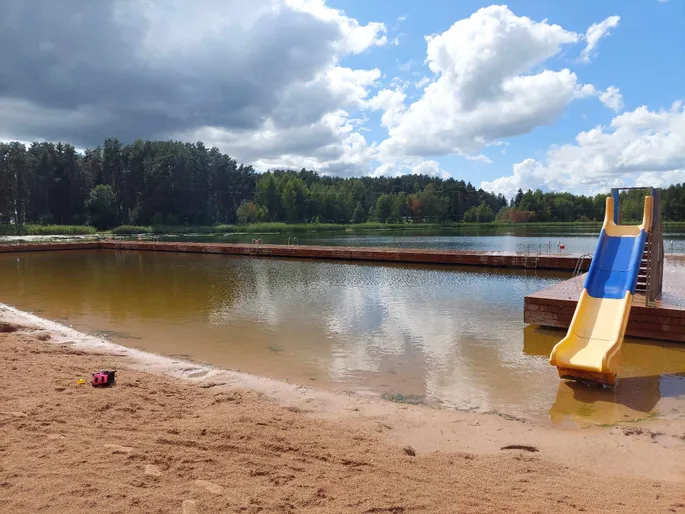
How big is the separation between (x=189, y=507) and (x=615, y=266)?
8.94m

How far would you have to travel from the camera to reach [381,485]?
3379 mm

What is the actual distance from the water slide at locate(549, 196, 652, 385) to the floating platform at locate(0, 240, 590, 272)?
12.4 m

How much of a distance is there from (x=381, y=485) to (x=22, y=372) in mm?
5289

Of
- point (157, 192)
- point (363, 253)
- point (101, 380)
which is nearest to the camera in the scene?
point (101, 380)

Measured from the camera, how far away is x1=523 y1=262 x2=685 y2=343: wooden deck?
30.1ft

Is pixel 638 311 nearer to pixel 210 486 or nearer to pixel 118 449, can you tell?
pixel 210 486

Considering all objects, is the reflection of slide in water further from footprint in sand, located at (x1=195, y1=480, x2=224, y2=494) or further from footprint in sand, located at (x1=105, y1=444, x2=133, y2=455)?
footprint in sand, located at (x1=105, y1=444, x2=133, y2=455)

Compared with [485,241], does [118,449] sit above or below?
below

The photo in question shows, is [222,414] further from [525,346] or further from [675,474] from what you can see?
[525,346]

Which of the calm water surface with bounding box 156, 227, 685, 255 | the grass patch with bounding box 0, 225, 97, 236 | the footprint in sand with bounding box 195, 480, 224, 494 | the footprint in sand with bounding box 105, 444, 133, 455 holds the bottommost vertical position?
the footprint in sand with bounding box 195, 480, 224, 494

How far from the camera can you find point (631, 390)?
6.74m

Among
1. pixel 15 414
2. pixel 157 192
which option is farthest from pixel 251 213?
pixel 15 414

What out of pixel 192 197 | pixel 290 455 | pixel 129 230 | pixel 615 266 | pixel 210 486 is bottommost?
pixel 290 455

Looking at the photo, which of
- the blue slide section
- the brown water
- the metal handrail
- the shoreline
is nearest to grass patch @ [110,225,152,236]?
the brown water
